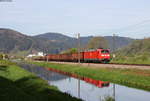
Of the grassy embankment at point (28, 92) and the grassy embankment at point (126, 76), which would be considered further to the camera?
the grassy embankment at point (126, 76)

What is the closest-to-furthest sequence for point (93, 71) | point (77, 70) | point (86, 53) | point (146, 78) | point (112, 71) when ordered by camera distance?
1. point (146, 78)
2. point (112, 71)
3. point (93, 71)
4. point (77, 70)
5. point (86, 53)

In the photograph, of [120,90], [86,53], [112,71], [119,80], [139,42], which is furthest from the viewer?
[139,42]

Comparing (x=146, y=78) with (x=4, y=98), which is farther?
(x=146, y=78)

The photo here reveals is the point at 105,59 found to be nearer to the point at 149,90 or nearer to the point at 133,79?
the point at 133,79

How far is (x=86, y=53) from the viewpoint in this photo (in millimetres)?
81188

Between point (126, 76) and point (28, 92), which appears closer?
point (28, 92)

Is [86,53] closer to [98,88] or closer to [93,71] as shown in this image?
[93,71]

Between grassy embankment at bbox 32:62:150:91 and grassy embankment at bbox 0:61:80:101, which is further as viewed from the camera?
grassy embankment at bbox 32:62:150:91

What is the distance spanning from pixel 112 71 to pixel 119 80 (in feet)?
23.2

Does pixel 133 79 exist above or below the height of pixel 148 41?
below

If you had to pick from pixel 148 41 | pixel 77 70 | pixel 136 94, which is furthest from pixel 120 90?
pixel 148 41

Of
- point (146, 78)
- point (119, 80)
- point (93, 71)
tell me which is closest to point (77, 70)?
point (93, 71)

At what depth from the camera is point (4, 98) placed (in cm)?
1864

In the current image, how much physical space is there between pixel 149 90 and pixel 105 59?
39.8m
